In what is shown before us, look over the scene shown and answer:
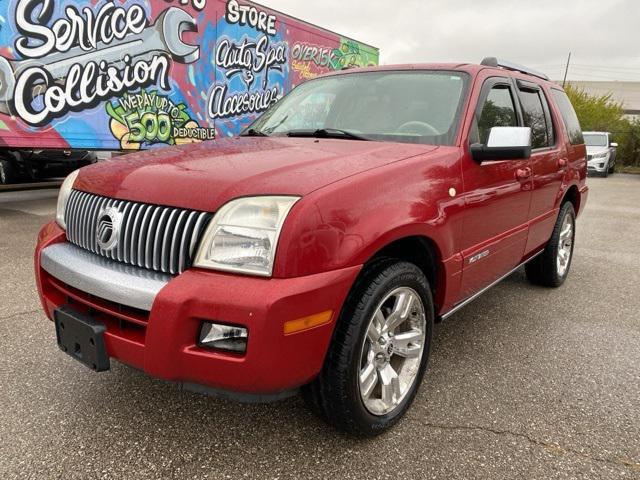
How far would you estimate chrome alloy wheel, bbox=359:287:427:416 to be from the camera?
7.00ft


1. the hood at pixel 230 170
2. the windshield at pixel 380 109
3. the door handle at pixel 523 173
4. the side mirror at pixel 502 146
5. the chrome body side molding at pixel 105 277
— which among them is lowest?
the chrome body side molding at pixel 105 277

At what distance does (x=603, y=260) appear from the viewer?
5711 mm

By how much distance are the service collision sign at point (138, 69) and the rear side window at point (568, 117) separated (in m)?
5.75

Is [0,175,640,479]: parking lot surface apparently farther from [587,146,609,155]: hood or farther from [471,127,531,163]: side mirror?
[587,146,609,155]: hood

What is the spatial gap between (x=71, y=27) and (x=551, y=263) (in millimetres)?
6441

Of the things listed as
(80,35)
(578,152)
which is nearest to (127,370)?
(578,152)

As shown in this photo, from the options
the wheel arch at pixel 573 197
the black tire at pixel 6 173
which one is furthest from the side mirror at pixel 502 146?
the black tire at pixel 6 173

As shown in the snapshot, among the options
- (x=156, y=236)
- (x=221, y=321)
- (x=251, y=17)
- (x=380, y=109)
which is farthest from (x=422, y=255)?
(x=251, y=17)

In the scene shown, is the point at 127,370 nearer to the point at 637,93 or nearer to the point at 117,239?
the point at 117,239

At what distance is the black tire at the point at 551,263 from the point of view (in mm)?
4273

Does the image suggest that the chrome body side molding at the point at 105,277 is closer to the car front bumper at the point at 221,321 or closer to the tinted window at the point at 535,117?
the car front bumper at the point at 221,321

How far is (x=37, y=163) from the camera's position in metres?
8.98

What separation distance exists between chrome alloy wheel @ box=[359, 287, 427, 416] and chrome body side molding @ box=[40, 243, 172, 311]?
0.85m

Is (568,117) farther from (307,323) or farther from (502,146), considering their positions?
(307,323)
